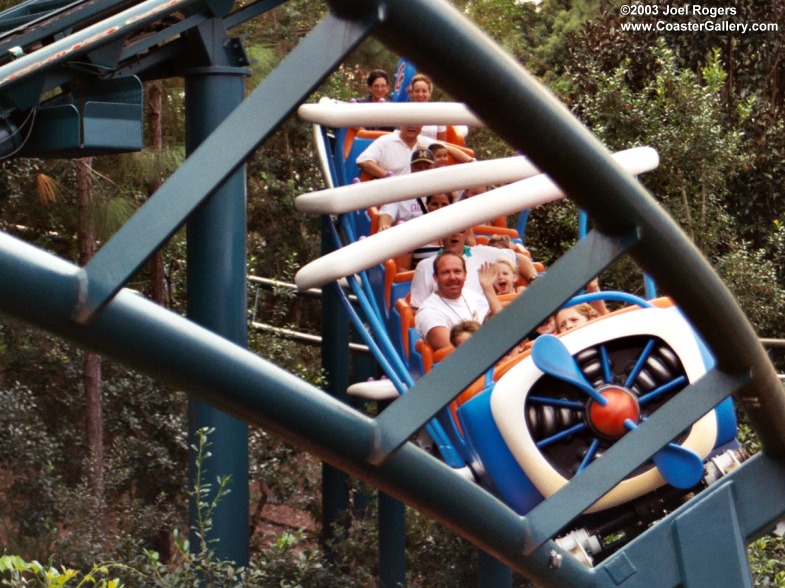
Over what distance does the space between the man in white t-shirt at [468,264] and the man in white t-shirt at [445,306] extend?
0.42ft

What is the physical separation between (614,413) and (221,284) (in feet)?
7.02

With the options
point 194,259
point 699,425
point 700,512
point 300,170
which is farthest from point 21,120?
point 300,170

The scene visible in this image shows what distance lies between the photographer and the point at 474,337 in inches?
66.5

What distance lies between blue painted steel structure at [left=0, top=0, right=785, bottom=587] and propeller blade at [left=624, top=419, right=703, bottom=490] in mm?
1022

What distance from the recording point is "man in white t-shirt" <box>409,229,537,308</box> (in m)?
4.88

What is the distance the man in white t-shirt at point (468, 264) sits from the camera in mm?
4879

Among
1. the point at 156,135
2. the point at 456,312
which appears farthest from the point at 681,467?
the point at 156,135

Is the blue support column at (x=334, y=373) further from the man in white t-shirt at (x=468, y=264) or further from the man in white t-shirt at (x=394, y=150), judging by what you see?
the man in white t-shirt at (x=468, y=264)

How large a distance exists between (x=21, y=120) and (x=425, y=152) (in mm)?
1928

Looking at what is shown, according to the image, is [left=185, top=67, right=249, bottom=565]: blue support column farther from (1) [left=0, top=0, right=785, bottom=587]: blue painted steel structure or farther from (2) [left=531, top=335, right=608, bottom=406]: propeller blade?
(1) [left=0, top=0, right=785, bottom=587]: blue painted steel structure

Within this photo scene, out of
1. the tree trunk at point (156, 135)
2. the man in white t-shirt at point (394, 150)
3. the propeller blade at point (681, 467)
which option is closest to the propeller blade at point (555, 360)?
the propeller blade at point (681, 467)

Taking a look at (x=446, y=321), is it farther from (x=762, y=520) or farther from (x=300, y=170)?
(x=300, y=170)

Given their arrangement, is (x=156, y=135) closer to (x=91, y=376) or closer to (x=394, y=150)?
(x=91, y=376)

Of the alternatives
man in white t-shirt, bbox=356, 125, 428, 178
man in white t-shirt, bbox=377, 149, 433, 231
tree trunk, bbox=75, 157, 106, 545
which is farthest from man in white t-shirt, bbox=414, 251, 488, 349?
tree trunk, bbox=75, 157, 106, 545
